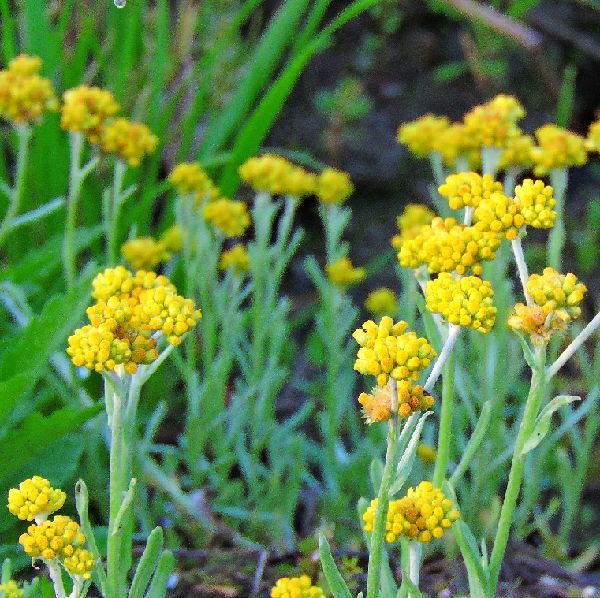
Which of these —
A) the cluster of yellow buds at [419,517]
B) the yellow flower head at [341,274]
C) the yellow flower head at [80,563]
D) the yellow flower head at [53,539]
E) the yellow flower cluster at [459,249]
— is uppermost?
the yellow flower cluster at [459,249]

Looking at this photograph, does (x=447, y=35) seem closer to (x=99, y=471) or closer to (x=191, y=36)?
(x=191, y=36)

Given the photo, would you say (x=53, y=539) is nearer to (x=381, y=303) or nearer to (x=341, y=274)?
(x=341, y=274)

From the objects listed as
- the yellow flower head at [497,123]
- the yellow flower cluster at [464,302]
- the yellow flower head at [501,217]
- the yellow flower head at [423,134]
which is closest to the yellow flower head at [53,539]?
the yellow flower cluster at [464,302]

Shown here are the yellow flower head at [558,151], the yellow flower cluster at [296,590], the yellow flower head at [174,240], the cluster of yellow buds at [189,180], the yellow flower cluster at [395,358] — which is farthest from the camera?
the yellow flower head at [174,240]

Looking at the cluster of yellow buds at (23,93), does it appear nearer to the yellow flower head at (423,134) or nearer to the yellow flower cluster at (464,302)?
the yellow flower head at (423,134)

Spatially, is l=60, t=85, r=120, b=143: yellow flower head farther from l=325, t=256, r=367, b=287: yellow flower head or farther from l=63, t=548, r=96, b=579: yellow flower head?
l=63, t=548, r=96, b=579: yellow flower head

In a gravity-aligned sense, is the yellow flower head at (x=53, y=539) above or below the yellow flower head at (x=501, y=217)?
below
